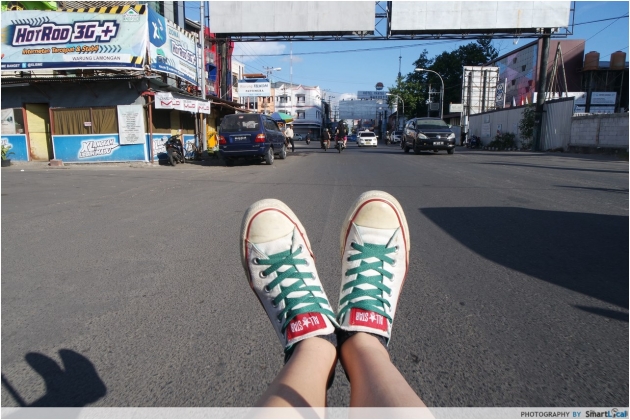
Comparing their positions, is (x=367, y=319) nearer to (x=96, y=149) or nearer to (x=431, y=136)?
(x=96, y=149)

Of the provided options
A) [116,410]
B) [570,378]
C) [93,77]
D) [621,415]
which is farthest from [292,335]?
[93,77]

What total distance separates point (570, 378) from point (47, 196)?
24.8 feet

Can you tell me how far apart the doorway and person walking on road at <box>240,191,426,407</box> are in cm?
1550

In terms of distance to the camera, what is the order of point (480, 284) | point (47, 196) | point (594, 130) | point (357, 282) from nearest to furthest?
point (357, 282) < point (480, 284) < point (47, 196) < point (594, 130)

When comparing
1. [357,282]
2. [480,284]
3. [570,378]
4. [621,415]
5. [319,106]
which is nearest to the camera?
[621,415]

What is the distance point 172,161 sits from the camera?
13289mm

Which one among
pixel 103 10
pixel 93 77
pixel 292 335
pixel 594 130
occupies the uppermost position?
pixel 103 10

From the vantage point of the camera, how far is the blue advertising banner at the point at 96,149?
13586mm

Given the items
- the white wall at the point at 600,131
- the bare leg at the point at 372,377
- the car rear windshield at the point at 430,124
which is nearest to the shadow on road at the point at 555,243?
the bare leg at the point at 372,377

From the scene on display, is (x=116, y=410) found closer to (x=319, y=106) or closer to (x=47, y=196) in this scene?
(x=47, y=196)

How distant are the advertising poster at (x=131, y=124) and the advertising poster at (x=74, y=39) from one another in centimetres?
137

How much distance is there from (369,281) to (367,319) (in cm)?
27

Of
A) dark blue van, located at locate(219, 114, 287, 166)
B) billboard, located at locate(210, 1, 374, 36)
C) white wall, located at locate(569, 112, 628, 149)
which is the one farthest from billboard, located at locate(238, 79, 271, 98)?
white wall, located at locate(569, 112, 628, 149)

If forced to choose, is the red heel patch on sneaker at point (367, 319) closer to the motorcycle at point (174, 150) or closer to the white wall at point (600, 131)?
the motorcycle at point (174, 150)
